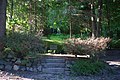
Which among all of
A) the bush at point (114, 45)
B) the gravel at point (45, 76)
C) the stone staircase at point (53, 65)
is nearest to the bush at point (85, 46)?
the stone staircase at point (53, 65)

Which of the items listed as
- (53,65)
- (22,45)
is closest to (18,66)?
(22,45)

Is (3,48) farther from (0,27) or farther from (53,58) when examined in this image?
(53,58)

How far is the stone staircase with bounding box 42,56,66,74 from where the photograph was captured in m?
9.44

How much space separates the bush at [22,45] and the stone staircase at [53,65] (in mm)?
518

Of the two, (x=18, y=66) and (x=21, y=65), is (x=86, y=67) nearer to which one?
(x=21, y=65)

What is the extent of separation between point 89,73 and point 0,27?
13.1 ft

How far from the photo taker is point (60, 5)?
53.5ft

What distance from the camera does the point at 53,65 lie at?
9734 mm

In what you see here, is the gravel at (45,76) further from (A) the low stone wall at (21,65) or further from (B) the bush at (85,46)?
(B) the bush at (85,46)

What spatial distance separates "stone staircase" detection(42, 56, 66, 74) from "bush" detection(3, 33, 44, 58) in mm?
518

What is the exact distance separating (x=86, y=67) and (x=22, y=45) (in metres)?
2.50

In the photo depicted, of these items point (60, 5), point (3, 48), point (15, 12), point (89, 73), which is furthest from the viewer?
point (15, 12)

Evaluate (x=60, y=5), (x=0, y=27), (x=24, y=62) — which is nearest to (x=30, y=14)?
(x=60, y=5)

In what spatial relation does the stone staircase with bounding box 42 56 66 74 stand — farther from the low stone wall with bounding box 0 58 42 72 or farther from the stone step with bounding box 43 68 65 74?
the low stone wall with bounding box 0 58 42 72
